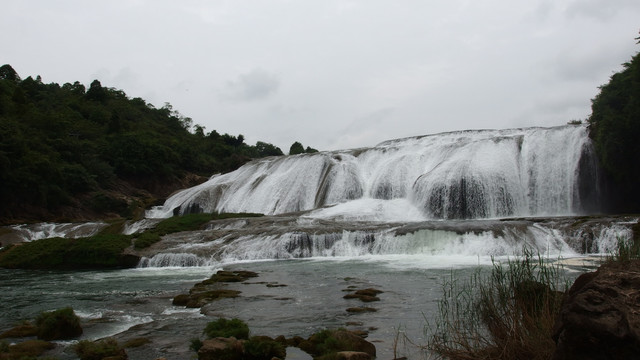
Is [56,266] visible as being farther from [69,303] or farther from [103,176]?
[103,176]

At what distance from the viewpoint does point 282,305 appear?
10.6 metres

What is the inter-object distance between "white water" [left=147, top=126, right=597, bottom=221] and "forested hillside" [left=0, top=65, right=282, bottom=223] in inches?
345

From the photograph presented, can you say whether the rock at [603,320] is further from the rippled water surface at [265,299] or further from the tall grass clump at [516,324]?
the rippled water surface at [265,299]

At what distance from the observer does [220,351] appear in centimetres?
623

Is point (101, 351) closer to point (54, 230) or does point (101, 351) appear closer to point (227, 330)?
point (227, 330)

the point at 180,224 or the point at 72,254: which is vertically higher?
the point at 180,224

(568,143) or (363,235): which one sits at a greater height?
(568,143)

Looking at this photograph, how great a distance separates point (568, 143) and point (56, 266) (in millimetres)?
30046

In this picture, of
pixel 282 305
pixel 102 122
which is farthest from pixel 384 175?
pixel 102 122

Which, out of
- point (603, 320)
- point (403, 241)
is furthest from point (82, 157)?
point (603, 320)

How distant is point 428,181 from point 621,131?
11051 millimetres

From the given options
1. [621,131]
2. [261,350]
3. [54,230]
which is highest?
[621,131]

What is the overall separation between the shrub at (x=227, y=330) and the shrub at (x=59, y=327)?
2665 mm

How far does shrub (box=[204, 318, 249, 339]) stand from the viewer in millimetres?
7168
